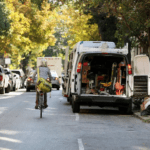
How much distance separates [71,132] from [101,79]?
7166mm

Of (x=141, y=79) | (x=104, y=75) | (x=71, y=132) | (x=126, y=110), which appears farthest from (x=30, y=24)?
(x=71, y=132)

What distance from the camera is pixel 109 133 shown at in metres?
10.4

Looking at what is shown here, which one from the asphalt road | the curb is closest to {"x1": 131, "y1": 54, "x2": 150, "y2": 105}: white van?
the curb

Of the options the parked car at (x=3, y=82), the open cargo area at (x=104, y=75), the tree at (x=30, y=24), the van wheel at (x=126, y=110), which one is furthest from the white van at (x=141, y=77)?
the tree at (x=30, y=24)

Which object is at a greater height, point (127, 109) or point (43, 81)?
point (43, 81)

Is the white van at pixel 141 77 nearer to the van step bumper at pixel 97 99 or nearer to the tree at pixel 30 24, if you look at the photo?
the van step bumper at pixel 97 99

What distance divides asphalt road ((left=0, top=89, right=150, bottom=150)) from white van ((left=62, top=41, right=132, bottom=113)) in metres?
0.80

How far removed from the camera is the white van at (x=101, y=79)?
15.0 metres

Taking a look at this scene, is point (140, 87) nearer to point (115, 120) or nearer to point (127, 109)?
point (127, 109)

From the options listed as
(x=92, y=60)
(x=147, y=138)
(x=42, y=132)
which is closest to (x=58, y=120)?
(x=42, y=132)

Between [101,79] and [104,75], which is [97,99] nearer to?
[101,79]

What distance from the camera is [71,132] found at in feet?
34.3

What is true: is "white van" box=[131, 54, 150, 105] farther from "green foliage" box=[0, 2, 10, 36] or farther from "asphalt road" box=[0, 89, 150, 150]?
"green foliage" box=[0, 2, 10, 36]

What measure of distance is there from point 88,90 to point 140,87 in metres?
2.89
